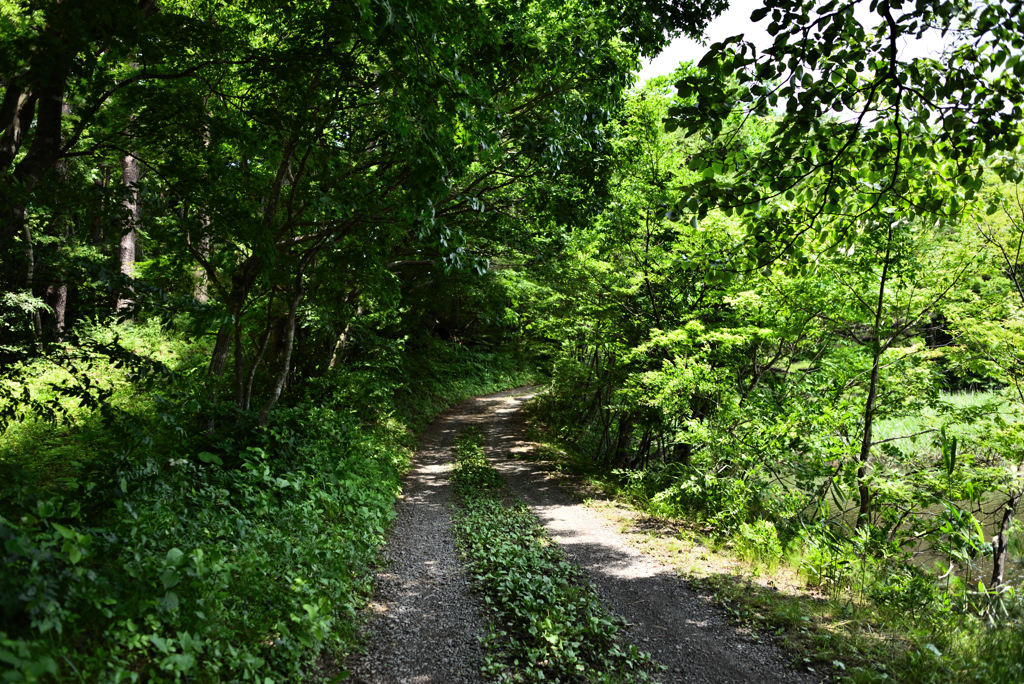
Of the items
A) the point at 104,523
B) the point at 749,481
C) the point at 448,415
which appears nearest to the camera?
the point at 104,523

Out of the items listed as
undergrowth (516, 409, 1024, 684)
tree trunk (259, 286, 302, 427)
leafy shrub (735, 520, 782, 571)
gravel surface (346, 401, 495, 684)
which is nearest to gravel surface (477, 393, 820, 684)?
undergrowth (516, 409, 1024, 684)

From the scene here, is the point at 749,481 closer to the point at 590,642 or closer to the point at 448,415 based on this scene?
the point at 590,642

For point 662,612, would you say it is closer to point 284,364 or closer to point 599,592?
point 599,592

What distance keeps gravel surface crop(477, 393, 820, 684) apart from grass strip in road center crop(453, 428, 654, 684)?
0.84ft

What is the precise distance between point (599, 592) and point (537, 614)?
1.25 m

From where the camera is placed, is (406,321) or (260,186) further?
(406,321)

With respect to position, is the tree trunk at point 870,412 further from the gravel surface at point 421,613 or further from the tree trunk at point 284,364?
the tree trunk at point 284,364

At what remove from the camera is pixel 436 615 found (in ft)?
17.2

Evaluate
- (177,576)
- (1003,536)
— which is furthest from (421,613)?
(1003,536)

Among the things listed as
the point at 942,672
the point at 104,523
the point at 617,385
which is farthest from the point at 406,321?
the point at 942,672

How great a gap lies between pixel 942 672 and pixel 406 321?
14.5 metres

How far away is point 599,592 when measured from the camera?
5961 millimetres

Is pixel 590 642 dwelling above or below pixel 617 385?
below

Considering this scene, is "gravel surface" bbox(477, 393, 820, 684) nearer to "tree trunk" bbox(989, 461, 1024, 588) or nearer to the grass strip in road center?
the grass strip in road center
